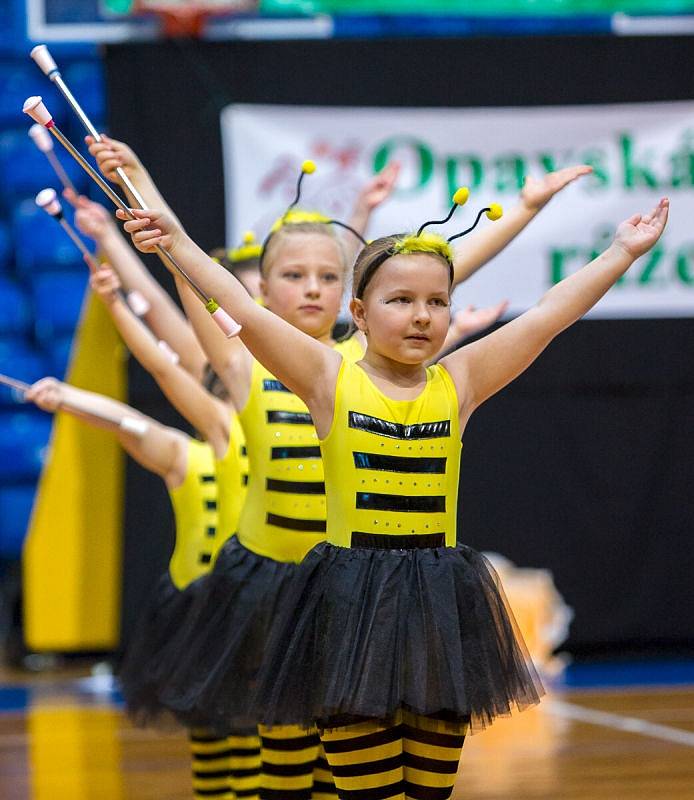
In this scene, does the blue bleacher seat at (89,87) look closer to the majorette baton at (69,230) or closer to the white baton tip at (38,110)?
the majorette baton at (69,230)

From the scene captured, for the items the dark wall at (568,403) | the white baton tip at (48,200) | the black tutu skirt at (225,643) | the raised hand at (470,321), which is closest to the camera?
the white baton tip at (48,200)

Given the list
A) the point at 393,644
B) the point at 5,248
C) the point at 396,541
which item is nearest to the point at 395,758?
the point at 393,644

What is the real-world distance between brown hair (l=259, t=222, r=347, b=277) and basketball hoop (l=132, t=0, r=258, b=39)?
2880 mm

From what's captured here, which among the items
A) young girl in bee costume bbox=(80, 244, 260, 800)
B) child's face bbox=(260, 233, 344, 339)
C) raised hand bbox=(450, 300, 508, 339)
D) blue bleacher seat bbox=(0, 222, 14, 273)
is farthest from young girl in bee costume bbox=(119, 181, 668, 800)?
blue bleacher seat bbox=(0, 222, 14, 273)

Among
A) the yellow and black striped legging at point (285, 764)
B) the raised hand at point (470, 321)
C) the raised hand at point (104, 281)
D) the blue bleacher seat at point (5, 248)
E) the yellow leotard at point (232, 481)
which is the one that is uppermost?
the blue bleacher seat at point (5, 248)

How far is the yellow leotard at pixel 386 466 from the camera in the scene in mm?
2172

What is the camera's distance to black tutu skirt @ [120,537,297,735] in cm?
257

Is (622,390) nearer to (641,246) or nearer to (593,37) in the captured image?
(593,37)

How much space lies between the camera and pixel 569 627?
18.8 feet

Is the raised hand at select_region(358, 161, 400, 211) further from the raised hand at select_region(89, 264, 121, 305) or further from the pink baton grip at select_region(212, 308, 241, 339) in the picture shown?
the pink baton grip at select_region(212, 308, 241, 339)

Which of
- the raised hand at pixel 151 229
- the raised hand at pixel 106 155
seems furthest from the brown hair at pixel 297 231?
the raised hand at pixel 151 229

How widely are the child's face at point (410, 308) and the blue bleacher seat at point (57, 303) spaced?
4281 mm

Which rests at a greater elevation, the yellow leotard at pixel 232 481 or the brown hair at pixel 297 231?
the brown hair at pixel 297 231

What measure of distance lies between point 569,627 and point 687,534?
639 millimetres
